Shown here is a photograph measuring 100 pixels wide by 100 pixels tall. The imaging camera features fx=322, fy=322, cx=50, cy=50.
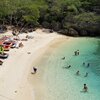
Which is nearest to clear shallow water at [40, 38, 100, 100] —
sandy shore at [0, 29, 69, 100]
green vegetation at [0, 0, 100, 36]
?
sandy shore at [0, 29, 69, 100]

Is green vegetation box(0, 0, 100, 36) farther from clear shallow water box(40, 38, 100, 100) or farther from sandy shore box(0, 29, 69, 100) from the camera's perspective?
clear shallow water box(40, 38, 100, 100)

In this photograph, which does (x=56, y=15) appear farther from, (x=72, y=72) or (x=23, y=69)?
(x=23, y=69)

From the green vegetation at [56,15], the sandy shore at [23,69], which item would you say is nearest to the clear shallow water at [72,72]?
the sandy shore at [23,69]

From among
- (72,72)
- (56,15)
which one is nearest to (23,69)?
(72,72)

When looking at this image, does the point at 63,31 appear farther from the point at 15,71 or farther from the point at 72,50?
the point at 15,71

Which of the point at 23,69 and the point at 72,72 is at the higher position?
the point at 23,69

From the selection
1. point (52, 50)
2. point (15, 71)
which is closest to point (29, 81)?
point (15, 71)

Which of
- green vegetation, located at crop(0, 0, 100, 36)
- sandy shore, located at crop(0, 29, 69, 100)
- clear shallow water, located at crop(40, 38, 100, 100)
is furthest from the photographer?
green vegetation, located at crop(0, 0, 100, 36)
